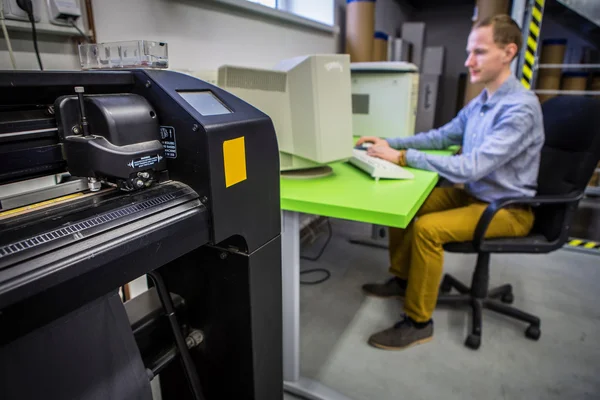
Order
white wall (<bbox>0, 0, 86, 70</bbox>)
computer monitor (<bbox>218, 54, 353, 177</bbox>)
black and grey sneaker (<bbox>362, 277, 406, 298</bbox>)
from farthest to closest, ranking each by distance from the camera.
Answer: black and grey sneaker (<bbox>362, 277, 406, 298</bbox>)
computer monitor (<bbox>218, 54, 353, 177</bbox>)
white wall (<bbox>0, 0, 86, 70</bbox>)

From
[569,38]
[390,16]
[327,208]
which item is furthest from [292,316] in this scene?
[569,38]

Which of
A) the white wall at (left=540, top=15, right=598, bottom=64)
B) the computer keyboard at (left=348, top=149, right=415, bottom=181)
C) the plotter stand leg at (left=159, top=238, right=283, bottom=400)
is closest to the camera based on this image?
the plotter stand leg at (left=159, top=238, right=283, bottom=400)

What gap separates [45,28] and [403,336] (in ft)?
5.43

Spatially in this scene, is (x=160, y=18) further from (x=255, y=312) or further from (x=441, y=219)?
(x=441, y=219)

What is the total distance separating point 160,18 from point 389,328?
1577mm

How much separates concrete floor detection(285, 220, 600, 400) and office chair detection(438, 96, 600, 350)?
101mm

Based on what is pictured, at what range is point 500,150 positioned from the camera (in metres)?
1.45

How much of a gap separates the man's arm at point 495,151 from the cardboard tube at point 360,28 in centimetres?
136

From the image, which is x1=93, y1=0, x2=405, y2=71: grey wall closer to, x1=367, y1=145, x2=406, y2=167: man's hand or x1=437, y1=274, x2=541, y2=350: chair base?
x1=367, y1=145, x2=406, y2=167: man's hand

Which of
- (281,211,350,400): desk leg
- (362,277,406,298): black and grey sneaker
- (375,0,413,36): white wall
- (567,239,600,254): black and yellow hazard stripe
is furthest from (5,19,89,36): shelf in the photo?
(567,239,600,254): black and yellow hazard stripe

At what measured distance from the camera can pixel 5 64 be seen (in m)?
0.96

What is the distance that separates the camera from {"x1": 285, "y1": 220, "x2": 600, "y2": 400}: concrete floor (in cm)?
Result: 145

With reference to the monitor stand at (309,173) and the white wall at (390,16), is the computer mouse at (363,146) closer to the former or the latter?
the monitor stand at (309,173)

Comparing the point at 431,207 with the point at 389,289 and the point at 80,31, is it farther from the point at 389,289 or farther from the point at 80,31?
the point at 80,31
